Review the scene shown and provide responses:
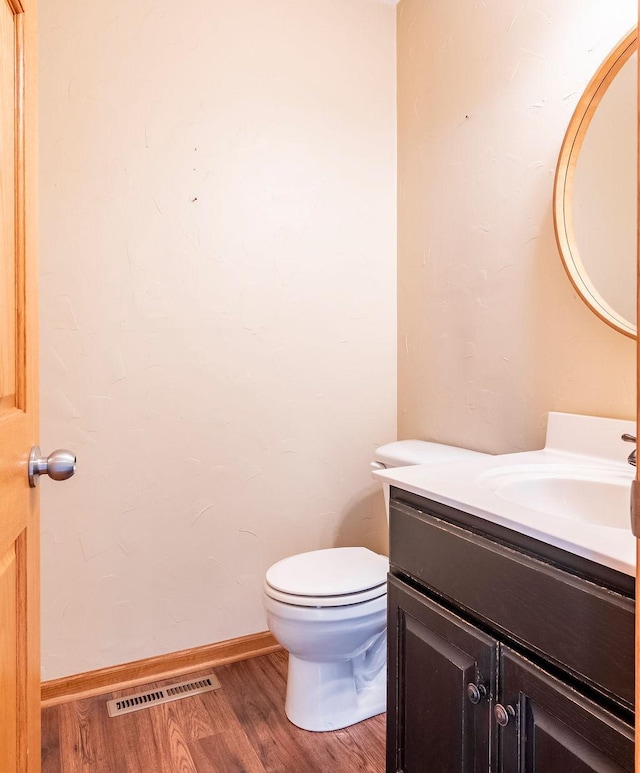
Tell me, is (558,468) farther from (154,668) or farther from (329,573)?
(154,668)

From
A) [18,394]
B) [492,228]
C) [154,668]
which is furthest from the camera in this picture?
[154,668]

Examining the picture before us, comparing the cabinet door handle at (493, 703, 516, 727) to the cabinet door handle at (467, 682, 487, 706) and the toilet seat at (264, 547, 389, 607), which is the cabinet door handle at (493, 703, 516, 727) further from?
the toilet seat at (264, 547, 389, 607)

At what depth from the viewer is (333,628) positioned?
1547 mm

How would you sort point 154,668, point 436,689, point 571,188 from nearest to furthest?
point 436,689 < point 571,188 < point 154,668

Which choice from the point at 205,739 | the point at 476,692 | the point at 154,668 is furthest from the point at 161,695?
the point at 476,692

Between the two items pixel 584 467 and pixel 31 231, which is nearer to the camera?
pixel 31 231

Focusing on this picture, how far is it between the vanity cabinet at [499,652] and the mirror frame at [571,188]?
0.68m

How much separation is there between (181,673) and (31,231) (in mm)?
1651

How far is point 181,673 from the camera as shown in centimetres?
195

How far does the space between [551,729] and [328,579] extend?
0.86 m

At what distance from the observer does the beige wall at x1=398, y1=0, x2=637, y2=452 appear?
57.1 inches

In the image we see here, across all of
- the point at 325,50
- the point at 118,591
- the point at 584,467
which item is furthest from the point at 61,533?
the point at 325,50

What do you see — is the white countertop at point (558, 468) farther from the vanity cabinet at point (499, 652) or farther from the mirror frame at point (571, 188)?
the mirror frame at point (571, 188)

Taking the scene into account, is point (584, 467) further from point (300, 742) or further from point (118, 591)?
point (118, 591)
